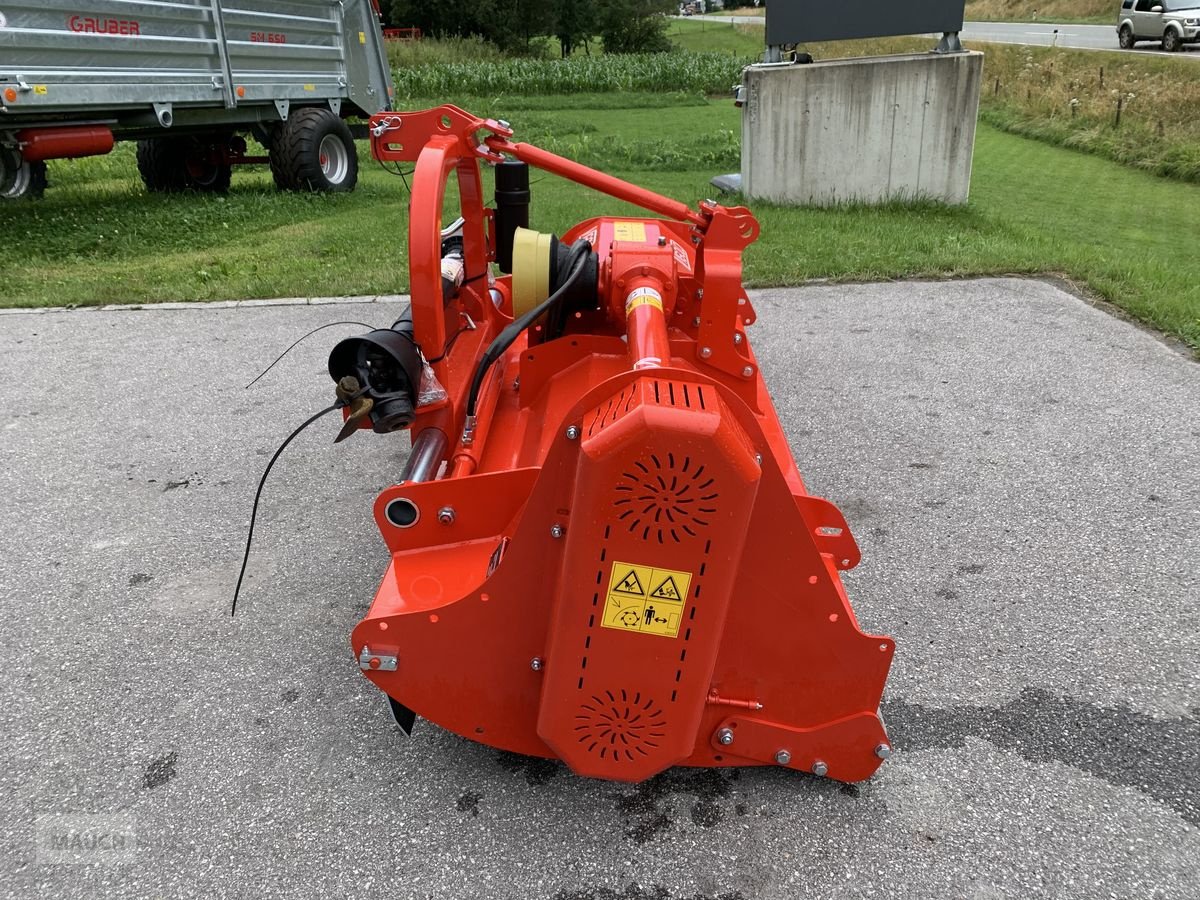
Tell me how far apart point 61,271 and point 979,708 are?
302 inches

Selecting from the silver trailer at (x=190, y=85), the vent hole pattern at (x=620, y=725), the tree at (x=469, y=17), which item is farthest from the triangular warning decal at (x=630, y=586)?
the tree at (x=469, y=17)

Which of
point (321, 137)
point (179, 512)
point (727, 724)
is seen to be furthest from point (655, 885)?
point (321, 137)

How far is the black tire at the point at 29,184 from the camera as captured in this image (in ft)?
31.4

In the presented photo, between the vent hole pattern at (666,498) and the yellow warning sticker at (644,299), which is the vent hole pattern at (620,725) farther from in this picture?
the yellow warning sticker at (644,299)

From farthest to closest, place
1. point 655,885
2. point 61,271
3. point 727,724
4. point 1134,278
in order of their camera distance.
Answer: point 61,271 < point 1134,278 < point 727,724 < point 655,885

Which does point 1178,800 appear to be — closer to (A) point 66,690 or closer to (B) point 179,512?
(A) point 66,690

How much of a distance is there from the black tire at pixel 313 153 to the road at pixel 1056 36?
20021 millimetres

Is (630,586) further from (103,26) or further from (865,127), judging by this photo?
(103,26)

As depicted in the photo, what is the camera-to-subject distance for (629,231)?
10.9 ft

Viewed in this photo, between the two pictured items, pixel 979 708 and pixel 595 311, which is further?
pixel 595 311

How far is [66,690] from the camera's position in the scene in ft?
8.58

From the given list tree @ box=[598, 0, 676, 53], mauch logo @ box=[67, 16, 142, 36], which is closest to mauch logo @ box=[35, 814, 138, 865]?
mauch logo @ box=[67, 16, 142, 36]

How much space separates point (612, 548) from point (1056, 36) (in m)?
32.0

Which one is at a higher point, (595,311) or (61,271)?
(595,311)
